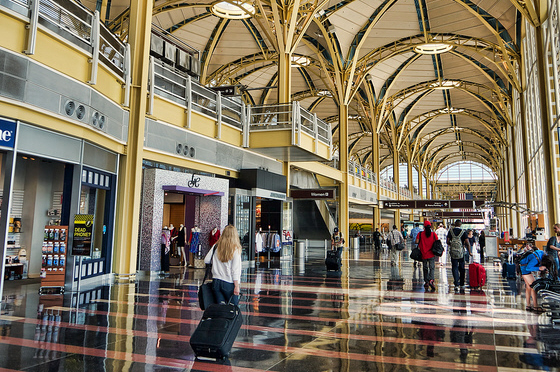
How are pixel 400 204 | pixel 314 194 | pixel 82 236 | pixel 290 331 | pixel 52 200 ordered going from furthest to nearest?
pixel 400 204
pixel 314 194
pixel 52 200
pixel 82 236
pixel 290 331

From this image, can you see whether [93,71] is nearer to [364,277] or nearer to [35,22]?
[35,22]

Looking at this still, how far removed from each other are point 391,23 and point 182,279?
79.9ft

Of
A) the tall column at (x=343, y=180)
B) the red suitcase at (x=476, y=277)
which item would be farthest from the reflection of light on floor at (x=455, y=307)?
the tall column at (x=343, y=180)

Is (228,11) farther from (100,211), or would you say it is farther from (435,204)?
(435,204)

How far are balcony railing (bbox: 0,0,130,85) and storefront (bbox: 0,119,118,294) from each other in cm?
178

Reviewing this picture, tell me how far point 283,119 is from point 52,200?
9110 mm

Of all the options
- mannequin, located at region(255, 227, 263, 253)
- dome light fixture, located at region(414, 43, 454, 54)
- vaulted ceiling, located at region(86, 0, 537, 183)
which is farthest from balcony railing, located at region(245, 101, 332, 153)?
dome light fixture, located at region(414, 43, 454, 54)

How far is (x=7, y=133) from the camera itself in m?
8.05

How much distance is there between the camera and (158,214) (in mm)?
13914

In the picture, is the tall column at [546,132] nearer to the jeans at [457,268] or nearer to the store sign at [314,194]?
the jeans at [457,268]

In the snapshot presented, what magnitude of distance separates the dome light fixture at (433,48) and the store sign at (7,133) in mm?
29681

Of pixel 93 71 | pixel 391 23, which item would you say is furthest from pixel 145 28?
pixel 391 23

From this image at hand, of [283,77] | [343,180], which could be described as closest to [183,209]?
[283,77]

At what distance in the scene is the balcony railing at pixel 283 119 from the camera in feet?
57.8
